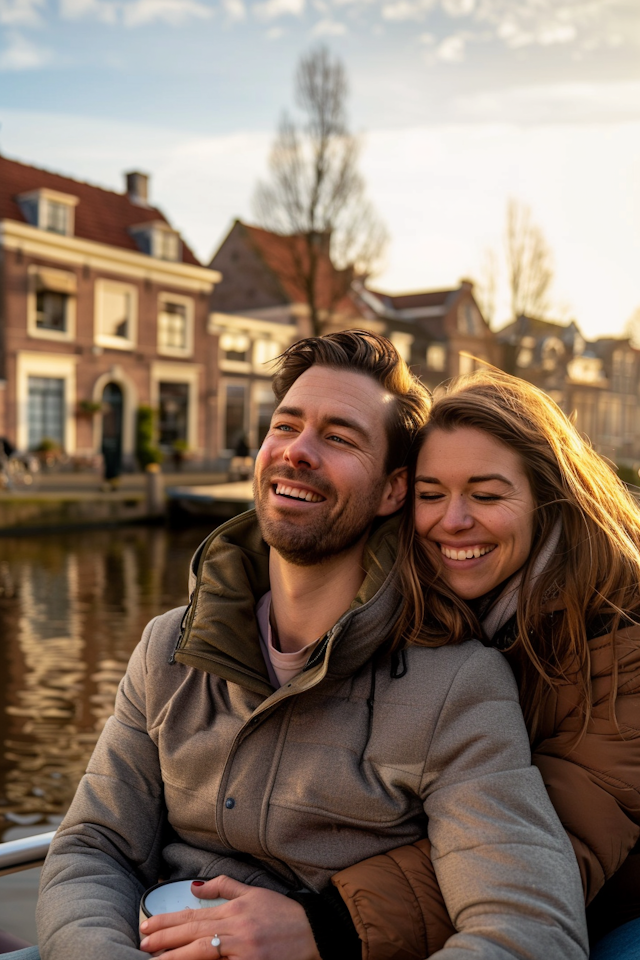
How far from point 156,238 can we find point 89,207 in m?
1.96

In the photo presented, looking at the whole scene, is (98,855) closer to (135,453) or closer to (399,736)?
(399,736)

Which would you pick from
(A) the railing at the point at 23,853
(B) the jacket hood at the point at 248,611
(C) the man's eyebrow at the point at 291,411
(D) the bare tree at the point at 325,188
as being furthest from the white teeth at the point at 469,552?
(D) the bare tree at the point at 325,188

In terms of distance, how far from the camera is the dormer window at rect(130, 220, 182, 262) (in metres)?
25.4

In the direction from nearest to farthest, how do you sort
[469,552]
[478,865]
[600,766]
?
[478,865] < [600,766] < [469,552]

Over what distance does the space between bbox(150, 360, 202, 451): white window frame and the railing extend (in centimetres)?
2402

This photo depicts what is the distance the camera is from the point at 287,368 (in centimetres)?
216

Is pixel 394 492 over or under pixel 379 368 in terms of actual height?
under

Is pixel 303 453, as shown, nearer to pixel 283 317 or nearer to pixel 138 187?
pixel 138 187

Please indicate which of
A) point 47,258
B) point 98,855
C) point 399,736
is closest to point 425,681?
point 399,736

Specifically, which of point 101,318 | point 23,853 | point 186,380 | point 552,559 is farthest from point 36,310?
point 552,559

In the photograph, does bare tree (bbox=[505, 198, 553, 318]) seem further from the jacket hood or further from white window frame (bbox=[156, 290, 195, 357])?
the jacket hood

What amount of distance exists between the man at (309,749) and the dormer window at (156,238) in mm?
24558

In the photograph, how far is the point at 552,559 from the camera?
5.93 ft

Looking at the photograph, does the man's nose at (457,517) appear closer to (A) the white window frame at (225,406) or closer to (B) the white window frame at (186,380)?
(B) the white window frame at (186,380)
